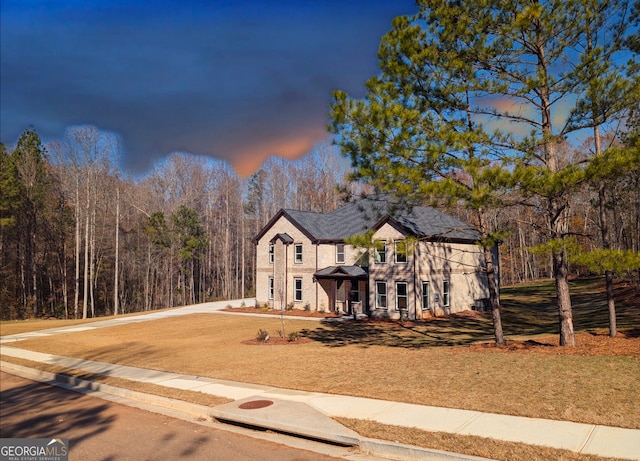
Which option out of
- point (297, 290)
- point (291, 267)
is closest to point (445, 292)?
point (297, 290)

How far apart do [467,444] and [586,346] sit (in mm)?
9202

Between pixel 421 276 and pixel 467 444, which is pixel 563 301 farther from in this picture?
pixel 421 276

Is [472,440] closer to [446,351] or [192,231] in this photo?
[446,351]

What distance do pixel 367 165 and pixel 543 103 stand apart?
580 cm

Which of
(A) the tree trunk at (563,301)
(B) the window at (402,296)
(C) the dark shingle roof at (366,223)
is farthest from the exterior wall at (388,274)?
(A) the tree trunk at (563,301)

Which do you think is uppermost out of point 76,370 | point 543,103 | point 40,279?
point 543,103

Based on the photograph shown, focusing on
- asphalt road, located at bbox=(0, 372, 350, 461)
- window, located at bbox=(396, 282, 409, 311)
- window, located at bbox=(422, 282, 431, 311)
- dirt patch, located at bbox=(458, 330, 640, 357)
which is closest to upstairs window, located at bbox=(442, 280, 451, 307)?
window, located at bbox=(422, 282, 431, 311)

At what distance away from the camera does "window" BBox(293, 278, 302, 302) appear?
115 ft

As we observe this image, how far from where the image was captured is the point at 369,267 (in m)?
30.0

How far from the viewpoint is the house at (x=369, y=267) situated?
93.2 ft

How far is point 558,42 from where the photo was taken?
13.2 meters

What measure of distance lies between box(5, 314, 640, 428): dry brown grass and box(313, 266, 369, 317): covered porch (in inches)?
282

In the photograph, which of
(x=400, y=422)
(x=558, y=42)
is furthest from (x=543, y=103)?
(x=400, y=422)

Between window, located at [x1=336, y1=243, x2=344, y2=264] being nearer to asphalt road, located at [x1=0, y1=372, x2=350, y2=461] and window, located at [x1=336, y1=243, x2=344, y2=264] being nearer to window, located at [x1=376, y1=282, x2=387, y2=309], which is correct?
window, located at [x1=376, y1=282, x2=387, y2=309]
